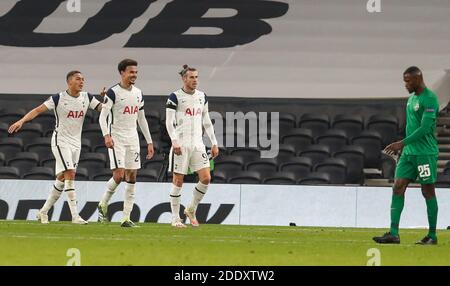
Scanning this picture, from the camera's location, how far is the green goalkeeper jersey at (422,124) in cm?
1318

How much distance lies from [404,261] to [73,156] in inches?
289

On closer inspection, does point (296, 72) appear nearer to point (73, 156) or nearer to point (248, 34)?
point (248, 34)

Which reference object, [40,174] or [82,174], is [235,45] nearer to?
[82,174]

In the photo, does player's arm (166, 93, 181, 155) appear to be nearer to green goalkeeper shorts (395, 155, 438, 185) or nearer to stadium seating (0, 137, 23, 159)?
green goalkeeper shorts (395, 155, 438, 185)

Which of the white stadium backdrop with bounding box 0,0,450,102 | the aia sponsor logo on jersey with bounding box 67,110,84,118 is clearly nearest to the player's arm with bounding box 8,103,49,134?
the aia sponsor logo on jersey with bounding box 67,110,84,118

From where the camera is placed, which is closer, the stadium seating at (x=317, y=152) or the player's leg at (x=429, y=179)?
the player's leg at (x=429, y=179)

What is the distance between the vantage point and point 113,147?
16.8 metres

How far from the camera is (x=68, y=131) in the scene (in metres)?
17.5

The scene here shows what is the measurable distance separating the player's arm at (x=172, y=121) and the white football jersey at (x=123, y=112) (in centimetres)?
66

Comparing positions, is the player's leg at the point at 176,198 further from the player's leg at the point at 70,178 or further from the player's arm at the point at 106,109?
the player's leg at the point at 70,178

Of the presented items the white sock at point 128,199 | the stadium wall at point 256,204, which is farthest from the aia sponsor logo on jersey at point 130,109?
the stadium wall at point 256,204

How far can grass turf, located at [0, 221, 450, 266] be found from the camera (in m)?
11.1

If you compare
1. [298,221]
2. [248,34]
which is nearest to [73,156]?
[298,221]
